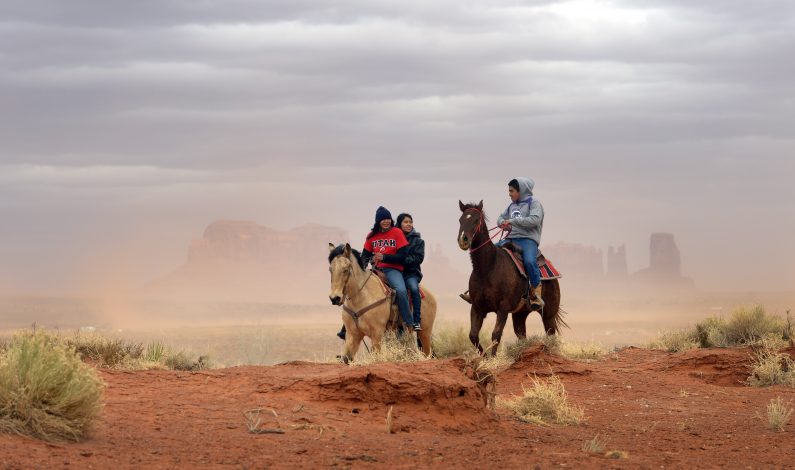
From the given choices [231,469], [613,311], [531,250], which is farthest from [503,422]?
[613,311]

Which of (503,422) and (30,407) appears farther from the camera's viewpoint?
(503,422)

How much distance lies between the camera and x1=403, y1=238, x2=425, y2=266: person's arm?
1844 centimetres

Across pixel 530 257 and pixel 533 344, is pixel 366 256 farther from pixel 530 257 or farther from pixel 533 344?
pixel 533 344

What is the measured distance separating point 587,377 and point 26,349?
1070 cm

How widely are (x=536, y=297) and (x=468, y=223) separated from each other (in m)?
2.45

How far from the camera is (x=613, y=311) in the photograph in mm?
124375

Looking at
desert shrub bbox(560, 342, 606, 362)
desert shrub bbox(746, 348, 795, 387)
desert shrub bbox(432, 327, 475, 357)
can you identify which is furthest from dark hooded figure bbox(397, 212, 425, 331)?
desert shrub bbox(746, 348, 795, 387)

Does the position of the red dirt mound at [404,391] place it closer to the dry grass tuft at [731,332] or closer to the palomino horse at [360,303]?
the palomino horse at [360,303]

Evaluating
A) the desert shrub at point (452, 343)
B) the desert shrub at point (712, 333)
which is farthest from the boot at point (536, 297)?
the desert shrub at point (712, 333)

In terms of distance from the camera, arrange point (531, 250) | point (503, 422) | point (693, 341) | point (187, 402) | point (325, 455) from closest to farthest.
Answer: point (325, 455)
point (187, 402)
point (503, 422)
point (531, 250)
point (693, 341)

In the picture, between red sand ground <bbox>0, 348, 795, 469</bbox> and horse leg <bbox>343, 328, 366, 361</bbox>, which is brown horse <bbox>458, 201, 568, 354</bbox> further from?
red sand ground <bbox>0, 348, 795, 469</bbox>

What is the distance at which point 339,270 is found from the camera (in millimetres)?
16938

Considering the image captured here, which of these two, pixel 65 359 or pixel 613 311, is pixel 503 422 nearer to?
pixel 65 359

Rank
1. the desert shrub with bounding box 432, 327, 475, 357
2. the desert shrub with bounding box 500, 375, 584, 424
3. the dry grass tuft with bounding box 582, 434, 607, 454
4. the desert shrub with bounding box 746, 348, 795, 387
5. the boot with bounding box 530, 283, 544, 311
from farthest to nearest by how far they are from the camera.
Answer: the desert shrub with bounding box 432, 327, 475, 357, the boot with bounding box 530, 283, 544, 311, the desert shrub with bounding box 746, 348, 795, 387, the desert shrub with bounding box 500, 375, 584, 424, the dry grass tuft with bounding box 582, 434, 607, 454
